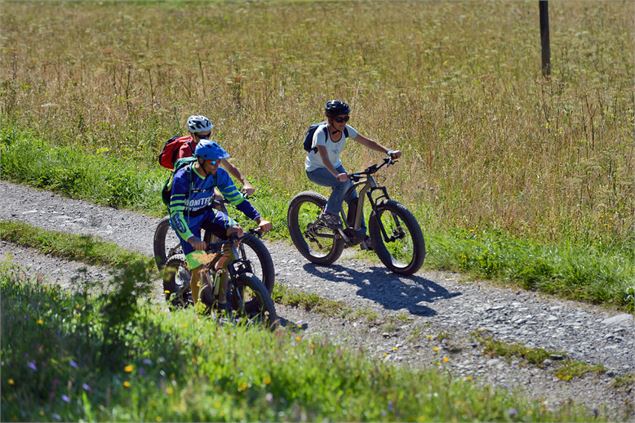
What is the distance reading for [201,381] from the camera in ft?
19.0

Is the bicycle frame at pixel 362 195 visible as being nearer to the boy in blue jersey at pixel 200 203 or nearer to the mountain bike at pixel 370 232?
→ the mountain bike at pixel 370 232

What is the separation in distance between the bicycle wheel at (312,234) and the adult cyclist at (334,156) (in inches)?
10.0

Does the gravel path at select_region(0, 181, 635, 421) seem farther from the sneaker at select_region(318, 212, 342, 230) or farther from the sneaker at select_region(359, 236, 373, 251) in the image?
the sneaker at select_region(318, 212, 342, 230)

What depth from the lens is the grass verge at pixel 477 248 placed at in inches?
376

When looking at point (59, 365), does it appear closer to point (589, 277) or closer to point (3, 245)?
point (589, 277)

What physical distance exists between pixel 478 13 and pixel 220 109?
17844 mm

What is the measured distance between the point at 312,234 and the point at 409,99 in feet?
17.3

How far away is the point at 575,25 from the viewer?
26.5 metres

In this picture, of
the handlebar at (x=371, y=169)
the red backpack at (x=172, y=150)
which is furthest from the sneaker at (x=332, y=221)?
the red backpack at (x=172, y=150)

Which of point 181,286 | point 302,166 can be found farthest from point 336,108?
point 302,166

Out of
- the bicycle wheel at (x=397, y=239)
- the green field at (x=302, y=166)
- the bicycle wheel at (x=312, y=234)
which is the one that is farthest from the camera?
the bicycle wheel at (x=312, y=234)

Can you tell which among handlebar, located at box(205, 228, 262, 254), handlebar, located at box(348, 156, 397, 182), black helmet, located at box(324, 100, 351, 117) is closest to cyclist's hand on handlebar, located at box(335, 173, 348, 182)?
handlebar, located at box(348, 156, 397, 182)

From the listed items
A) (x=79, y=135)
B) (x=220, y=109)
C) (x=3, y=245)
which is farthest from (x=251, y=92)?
(x=3, y=245)

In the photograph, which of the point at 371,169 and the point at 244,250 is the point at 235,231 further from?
the point at 371,169
